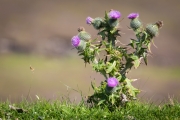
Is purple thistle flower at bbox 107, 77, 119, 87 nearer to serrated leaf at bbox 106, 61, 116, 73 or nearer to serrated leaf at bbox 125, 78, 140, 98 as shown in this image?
serrated leaf at bbox 106, 61, 116, 73

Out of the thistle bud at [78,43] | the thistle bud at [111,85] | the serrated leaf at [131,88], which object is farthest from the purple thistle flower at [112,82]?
the thistle bud at [78,43]

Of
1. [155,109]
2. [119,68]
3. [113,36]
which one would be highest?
[113,36]

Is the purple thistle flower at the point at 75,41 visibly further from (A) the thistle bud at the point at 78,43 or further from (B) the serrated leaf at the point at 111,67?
(B) the serrated leaf at the point at 111,67

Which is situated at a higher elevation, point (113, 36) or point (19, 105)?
point (113, 36)


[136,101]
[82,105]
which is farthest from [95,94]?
[136,101]

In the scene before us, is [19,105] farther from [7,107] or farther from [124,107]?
[124,107]

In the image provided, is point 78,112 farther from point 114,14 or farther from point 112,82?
point 114,14

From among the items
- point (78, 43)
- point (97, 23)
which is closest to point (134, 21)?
point (97, 23)
